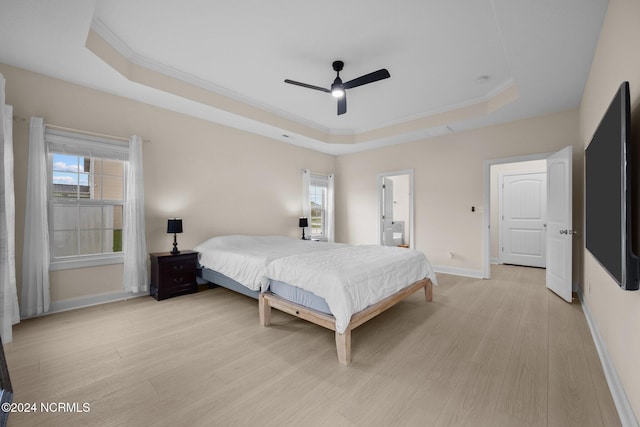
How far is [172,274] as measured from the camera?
367 cm

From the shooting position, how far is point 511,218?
5965 mm

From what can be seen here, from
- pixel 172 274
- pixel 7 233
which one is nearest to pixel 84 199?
pixel 7 233

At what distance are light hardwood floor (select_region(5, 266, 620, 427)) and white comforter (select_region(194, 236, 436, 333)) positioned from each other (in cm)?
43

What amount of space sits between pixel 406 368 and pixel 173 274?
3.20 metres

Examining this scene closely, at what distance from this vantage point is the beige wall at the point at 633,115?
143cm

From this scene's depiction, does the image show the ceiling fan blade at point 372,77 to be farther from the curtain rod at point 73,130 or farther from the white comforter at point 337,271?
the curtain rod at point 73,130

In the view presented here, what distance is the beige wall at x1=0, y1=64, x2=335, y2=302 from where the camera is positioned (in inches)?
117

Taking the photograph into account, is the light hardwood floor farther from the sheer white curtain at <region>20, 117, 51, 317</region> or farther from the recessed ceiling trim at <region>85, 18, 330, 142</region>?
the recessed ceiling trim at <region>85, 18, 330, 142</region>

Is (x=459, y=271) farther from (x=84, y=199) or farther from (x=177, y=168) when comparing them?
(x=84, y=199)

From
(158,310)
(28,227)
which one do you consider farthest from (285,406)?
(28,227)

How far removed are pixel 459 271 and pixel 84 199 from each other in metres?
6.02

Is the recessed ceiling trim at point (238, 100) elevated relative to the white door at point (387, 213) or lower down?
elevated

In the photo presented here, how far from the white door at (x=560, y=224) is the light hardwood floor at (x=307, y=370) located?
623mm

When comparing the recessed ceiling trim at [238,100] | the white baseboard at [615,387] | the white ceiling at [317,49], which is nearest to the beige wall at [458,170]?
the white ceiling at [317,49]
